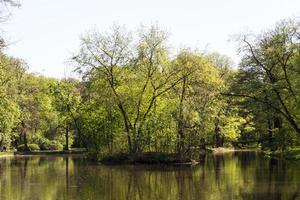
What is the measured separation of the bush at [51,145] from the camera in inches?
3093

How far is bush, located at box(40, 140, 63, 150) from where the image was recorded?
3093 inches

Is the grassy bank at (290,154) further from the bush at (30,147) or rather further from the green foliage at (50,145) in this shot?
the bush at (30,147)

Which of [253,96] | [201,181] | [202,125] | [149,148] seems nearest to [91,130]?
[149,148]

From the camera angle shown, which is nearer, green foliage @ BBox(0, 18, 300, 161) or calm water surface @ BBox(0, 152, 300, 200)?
calm water surface @ BBox(0, 152, 300, 200)

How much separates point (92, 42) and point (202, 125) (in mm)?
14240

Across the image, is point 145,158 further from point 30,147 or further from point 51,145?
point 51,145

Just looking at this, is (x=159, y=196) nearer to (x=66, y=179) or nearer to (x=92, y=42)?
(x=66, y=179)

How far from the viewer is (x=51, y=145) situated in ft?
260

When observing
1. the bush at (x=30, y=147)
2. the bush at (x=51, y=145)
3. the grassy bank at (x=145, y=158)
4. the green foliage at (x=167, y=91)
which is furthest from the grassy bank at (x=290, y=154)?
the bush at (x=30, y=147)

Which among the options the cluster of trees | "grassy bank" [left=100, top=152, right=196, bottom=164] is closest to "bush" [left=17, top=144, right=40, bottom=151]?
the cluster of trees

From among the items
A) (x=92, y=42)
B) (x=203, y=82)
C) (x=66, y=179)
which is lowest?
(x=66, y=179)

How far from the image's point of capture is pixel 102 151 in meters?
50.5

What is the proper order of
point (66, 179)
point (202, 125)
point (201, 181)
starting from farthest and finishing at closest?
point (202, 125), point (66, 179), point (201, 181)

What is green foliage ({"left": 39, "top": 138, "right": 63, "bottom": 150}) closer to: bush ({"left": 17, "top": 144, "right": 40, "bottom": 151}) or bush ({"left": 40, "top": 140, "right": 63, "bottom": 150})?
bush ({"left": 40, "top": 140, "right": 63, "bottom": 150})
